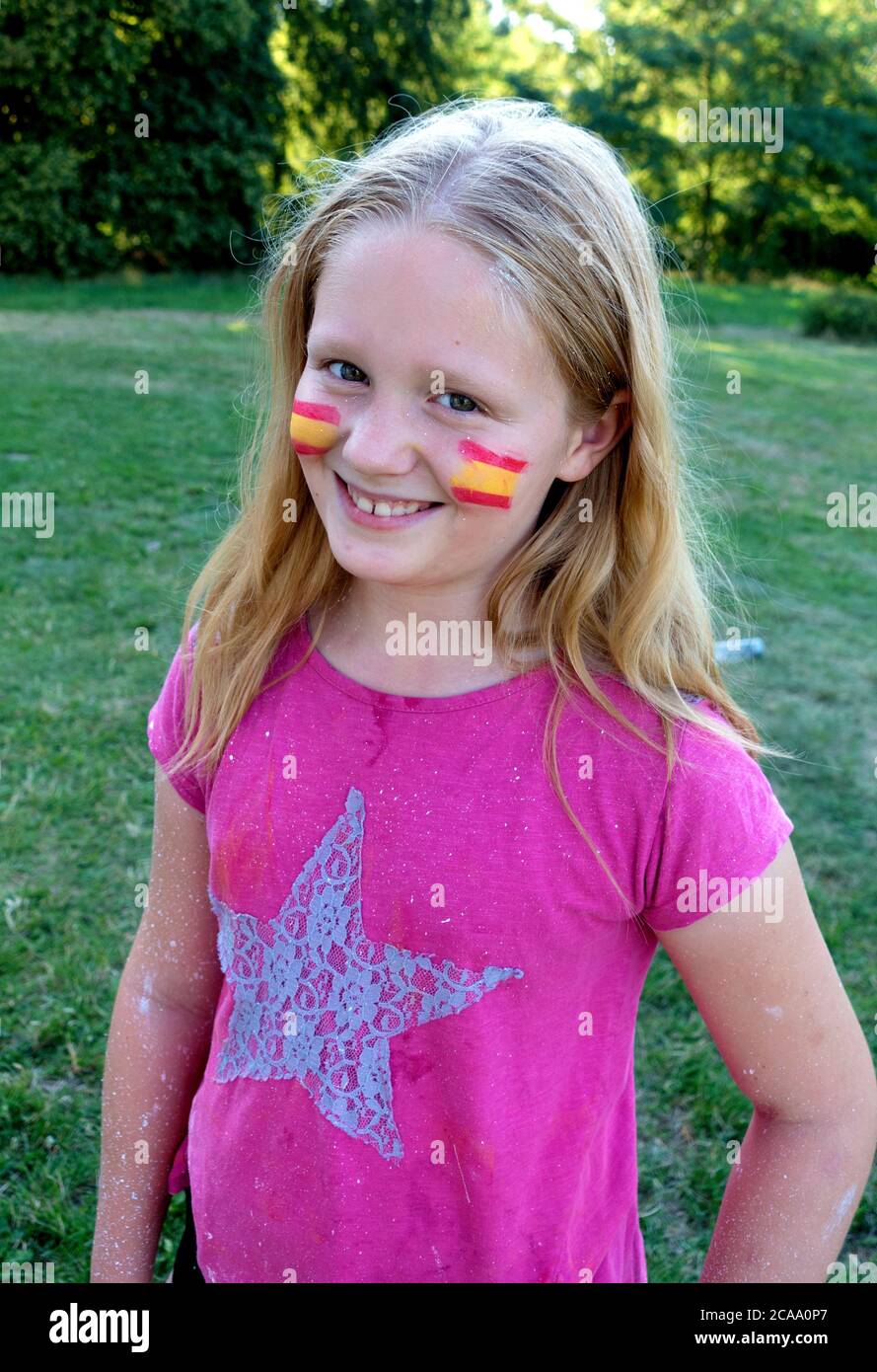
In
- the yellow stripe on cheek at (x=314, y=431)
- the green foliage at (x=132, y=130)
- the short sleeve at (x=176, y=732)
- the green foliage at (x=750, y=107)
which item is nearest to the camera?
the yellow stripe on cheek at (x=314, y=431)

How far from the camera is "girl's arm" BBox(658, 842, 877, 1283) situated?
118 centimetres

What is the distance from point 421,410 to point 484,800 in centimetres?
42

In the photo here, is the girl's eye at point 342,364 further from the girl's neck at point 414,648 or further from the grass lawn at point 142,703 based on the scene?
the grass lawn at point 142,703

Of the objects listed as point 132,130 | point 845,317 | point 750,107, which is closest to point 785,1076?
point 845,317

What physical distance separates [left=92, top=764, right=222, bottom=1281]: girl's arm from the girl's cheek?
20.9 inches

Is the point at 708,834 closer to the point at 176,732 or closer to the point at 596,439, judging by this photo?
the point at 596,439

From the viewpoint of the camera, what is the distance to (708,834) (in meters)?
1.15

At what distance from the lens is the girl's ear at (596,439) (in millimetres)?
1304

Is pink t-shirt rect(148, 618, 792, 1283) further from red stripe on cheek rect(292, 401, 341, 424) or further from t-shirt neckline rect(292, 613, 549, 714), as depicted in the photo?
red stripe on cheek rect(292, 401, 341, 424)

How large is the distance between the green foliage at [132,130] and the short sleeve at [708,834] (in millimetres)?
14430

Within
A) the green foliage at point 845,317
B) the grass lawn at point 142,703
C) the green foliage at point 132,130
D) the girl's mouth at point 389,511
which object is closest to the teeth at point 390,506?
the girl's mouth at point 389,511

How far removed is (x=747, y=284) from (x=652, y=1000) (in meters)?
25.4

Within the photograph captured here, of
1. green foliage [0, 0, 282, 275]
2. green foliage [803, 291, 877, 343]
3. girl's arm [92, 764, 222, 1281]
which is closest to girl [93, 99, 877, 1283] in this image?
girl's arm [92, 764, 222, 1281]
